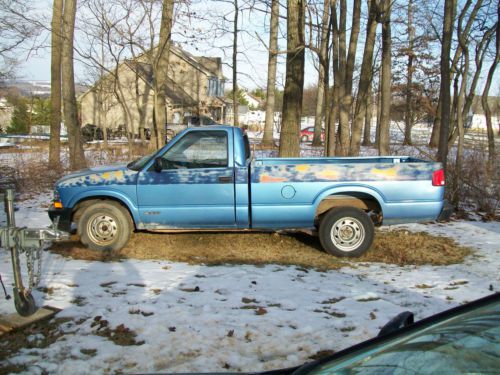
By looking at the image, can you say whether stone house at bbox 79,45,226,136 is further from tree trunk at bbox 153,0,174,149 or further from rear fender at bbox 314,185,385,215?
rear fender at bbox 314,185,385,215

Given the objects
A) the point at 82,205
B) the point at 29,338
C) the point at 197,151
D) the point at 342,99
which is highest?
the point at 342,99

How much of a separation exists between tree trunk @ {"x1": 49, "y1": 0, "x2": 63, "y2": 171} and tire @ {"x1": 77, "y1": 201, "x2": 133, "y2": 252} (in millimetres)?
8106

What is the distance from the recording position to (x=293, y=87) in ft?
40.5

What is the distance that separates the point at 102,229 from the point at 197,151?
1.78 m

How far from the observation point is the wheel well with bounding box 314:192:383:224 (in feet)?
23.2

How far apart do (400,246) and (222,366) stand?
473 centimetres

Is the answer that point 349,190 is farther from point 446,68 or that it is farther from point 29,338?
point 446,68

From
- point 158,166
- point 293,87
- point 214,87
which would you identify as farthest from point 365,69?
point 214,87

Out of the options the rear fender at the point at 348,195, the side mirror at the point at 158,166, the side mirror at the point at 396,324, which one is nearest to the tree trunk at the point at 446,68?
the rear fender at the point at 348,195

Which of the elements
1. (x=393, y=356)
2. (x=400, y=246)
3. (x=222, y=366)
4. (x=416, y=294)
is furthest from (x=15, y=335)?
(x=400, y=246)

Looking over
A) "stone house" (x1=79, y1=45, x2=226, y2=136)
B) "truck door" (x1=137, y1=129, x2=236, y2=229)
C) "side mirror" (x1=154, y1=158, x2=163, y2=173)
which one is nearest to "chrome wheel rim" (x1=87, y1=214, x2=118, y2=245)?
"truck door" (x1=137, y1=129, x2=236, y2=229)

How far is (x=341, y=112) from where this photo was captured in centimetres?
1446

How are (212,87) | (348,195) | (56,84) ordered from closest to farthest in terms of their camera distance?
1. (348,195)
2. (56,84)
3. (212,87)

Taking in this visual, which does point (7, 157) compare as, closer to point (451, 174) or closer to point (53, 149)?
point (53, 149)
